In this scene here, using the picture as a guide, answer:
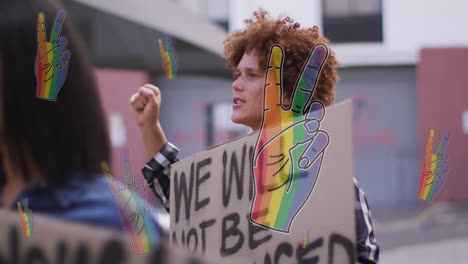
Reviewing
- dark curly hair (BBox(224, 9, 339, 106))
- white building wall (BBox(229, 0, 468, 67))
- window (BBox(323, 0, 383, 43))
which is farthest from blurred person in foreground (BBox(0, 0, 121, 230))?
window (BBox(323, 0, 383, 43))

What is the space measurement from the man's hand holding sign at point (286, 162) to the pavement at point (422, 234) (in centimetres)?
452

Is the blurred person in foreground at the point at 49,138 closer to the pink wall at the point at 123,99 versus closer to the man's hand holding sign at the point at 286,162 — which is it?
the pink wall at the point at 123,99

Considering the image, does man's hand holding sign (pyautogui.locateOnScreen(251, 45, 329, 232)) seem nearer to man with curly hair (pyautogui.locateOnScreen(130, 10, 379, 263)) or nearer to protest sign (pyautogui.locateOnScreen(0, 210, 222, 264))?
man with curly hair (pyautogui.locateOnScreen(130, 10, 379, 263))

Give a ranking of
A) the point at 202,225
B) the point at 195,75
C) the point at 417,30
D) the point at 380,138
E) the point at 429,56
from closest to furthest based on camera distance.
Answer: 1. the point at 202,225
2. the point at 195,75
3. the point at 417,30
4. the point at 429,56
5. the point at 380,138

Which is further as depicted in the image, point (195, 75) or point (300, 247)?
point (195, 75)

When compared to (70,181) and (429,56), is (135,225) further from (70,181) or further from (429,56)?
(429,56)

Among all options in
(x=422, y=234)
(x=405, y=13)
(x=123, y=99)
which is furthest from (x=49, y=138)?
(x=422, y=234)

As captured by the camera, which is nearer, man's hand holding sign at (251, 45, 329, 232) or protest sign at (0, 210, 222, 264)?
protest sign at (0, 210, 222, 264)

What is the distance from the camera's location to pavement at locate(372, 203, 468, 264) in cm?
572

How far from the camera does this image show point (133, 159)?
1233 mm

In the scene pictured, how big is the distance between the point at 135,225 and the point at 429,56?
6.13 meters

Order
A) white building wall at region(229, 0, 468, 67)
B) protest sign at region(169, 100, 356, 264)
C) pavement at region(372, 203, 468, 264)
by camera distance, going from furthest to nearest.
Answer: pavement at region(372, 203, 468, 264) → white building wall at region(229, 0, 468, 67) → protest sign at region(169, 100, 356, 264)

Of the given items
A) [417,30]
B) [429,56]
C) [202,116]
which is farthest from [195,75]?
[429,56]

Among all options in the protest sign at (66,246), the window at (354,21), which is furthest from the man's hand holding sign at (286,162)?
the window at (354,21)
